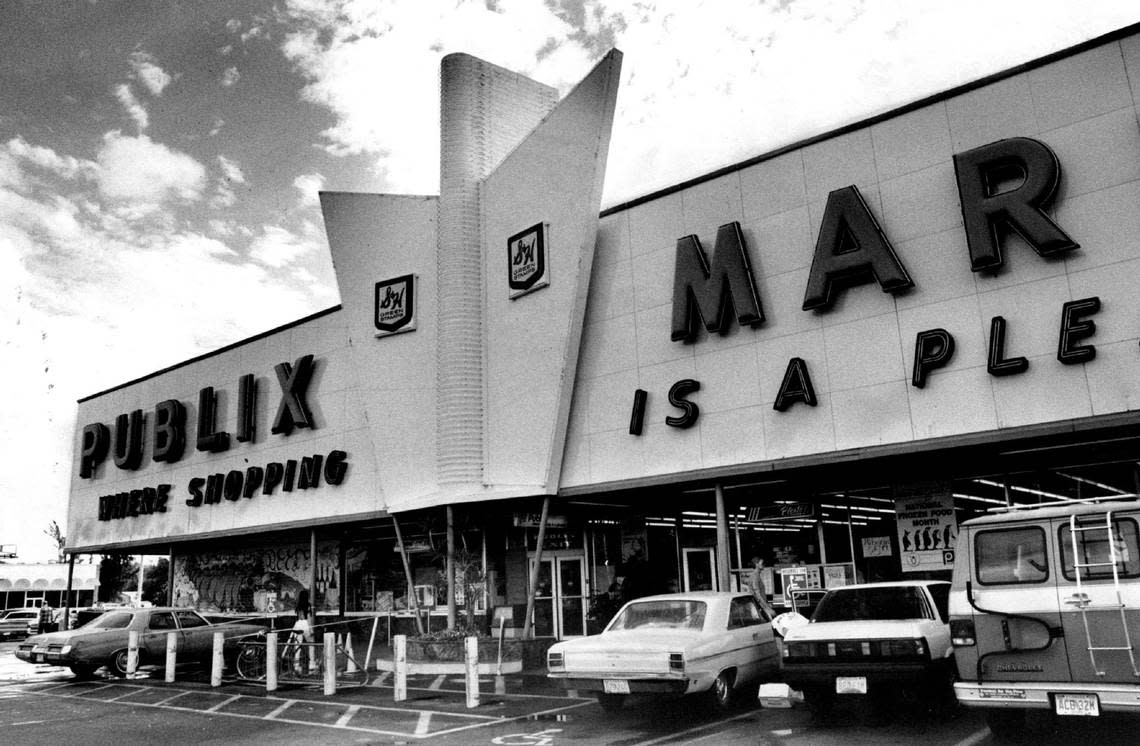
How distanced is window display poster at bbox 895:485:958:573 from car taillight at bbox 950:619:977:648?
22.7 ft

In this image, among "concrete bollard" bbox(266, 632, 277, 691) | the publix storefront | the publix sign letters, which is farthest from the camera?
the publix sign letters

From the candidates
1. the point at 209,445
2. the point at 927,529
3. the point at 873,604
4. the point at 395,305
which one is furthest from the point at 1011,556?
the point at 209,445

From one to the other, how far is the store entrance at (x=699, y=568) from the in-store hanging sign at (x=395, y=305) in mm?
8274

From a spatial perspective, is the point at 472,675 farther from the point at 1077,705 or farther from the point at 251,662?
the point at 1077,705

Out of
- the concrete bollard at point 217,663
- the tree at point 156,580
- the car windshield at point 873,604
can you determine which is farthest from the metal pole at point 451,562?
the tree at point 156,580

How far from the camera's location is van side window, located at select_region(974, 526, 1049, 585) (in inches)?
324

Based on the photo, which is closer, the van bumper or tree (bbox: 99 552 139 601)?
the van bumper

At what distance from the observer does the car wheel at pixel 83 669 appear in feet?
59.6

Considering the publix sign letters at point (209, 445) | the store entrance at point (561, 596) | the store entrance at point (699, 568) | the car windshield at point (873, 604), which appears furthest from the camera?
the publix sign letters at point (209, 445)

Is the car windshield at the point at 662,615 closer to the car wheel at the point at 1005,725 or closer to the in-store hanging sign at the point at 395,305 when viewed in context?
the car wheel at the point at 1005,725

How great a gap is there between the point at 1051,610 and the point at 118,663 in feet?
59.2

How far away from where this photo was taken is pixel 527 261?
60.8 ft

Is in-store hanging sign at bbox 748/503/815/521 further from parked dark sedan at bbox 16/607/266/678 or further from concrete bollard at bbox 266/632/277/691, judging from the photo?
parked dark sedan at bbox 16/607/266/678

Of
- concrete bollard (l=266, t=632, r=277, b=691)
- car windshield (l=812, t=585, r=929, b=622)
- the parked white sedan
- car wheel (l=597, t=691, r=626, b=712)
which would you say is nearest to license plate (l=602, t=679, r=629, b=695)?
the parked white sedan
